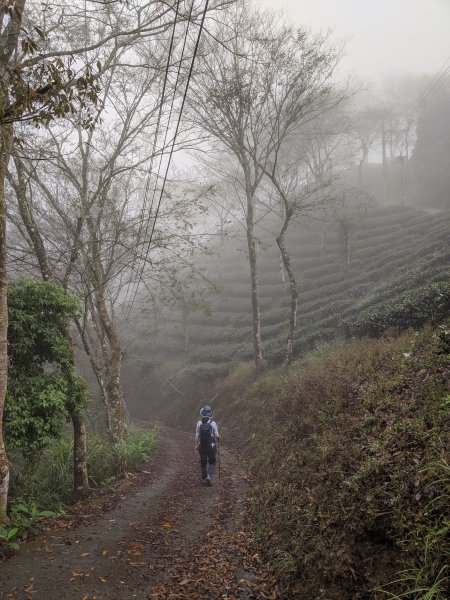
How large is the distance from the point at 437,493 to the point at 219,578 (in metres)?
3.40

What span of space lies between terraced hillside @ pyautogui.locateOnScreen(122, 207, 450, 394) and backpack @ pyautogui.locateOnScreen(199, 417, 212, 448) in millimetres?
6837

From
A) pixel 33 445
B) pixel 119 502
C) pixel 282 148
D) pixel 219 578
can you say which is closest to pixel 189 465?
pixel 119 502

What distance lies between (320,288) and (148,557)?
24.7 m

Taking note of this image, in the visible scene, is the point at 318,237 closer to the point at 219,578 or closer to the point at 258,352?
the point at 258,352

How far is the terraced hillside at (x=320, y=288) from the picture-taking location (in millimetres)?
19516

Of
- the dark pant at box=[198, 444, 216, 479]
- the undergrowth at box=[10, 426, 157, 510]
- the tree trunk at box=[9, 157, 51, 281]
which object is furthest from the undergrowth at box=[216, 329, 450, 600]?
the tree trunk at box=[9, 157, 51, 281]

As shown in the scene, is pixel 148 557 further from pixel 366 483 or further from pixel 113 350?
pixel 113 350

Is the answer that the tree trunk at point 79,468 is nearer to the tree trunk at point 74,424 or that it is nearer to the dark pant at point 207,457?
the tree trunk at point 74,424

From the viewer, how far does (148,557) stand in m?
6.30

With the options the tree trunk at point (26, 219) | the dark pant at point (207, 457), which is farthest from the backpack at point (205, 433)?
the tree trunk at point (26, 219)

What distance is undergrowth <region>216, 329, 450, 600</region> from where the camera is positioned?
4.18 meters

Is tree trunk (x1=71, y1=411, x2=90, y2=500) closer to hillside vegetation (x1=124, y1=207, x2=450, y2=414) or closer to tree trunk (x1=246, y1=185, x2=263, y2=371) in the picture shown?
hillside vegetation (x1=124, y1=207, x2=450, y2=414)

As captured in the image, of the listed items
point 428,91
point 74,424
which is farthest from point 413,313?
point 428,91

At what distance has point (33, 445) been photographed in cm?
762
